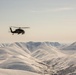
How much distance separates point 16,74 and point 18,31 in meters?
144

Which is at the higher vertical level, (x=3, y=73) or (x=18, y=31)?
(x=3, y=73)

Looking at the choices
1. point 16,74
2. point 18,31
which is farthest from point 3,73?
point 18,31

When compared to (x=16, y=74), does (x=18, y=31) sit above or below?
below

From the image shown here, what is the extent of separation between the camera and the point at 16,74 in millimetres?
197875

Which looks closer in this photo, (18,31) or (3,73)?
(18,31)

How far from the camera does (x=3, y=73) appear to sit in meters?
191

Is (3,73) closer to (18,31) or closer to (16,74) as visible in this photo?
(16,74)

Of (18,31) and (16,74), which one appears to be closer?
(18,31)

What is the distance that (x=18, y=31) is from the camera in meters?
59.6

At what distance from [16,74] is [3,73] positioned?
1364 cm

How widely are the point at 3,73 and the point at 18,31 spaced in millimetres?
138232
